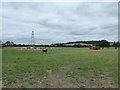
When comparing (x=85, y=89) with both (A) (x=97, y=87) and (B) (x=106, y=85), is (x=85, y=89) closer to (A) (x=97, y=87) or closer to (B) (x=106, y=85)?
(A) (x=97, y=87)

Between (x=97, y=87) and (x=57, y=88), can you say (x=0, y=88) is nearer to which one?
(x=57, y=88)

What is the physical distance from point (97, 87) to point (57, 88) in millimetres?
1641

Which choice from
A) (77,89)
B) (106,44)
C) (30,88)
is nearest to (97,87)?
(77,89)

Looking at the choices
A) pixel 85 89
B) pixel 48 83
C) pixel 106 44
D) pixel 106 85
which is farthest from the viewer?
pixel 106 44

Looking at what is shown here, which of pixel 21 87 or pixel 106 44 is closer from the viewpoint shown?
pixel 21 87

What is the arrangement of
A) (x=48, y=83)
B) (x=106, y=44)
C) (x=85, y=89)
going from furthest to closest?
(x=106, y=44)
(x=48, y=83)
(x=85, y=89)

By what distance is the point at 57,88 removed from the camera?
525cm

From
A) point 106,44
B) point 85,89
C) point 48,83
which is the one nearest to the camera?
point 85,89

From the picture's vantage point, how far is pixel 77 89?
5.09m

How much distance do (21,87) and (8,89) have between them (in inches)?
19.8

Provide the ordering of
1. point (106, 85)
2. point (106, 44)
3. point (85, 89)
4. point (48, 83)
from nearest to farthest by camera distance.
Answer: point (85, 89) → point (106, 85) → point (48, 83) → point (106, 44)

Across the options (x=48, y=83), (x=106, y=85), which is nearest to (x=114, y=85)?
(x=106, y=85)

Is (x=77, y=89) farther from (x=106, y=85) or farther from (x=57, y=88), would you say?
(x=106, y=85)

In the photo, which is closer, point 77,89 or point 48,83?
point 77,89
